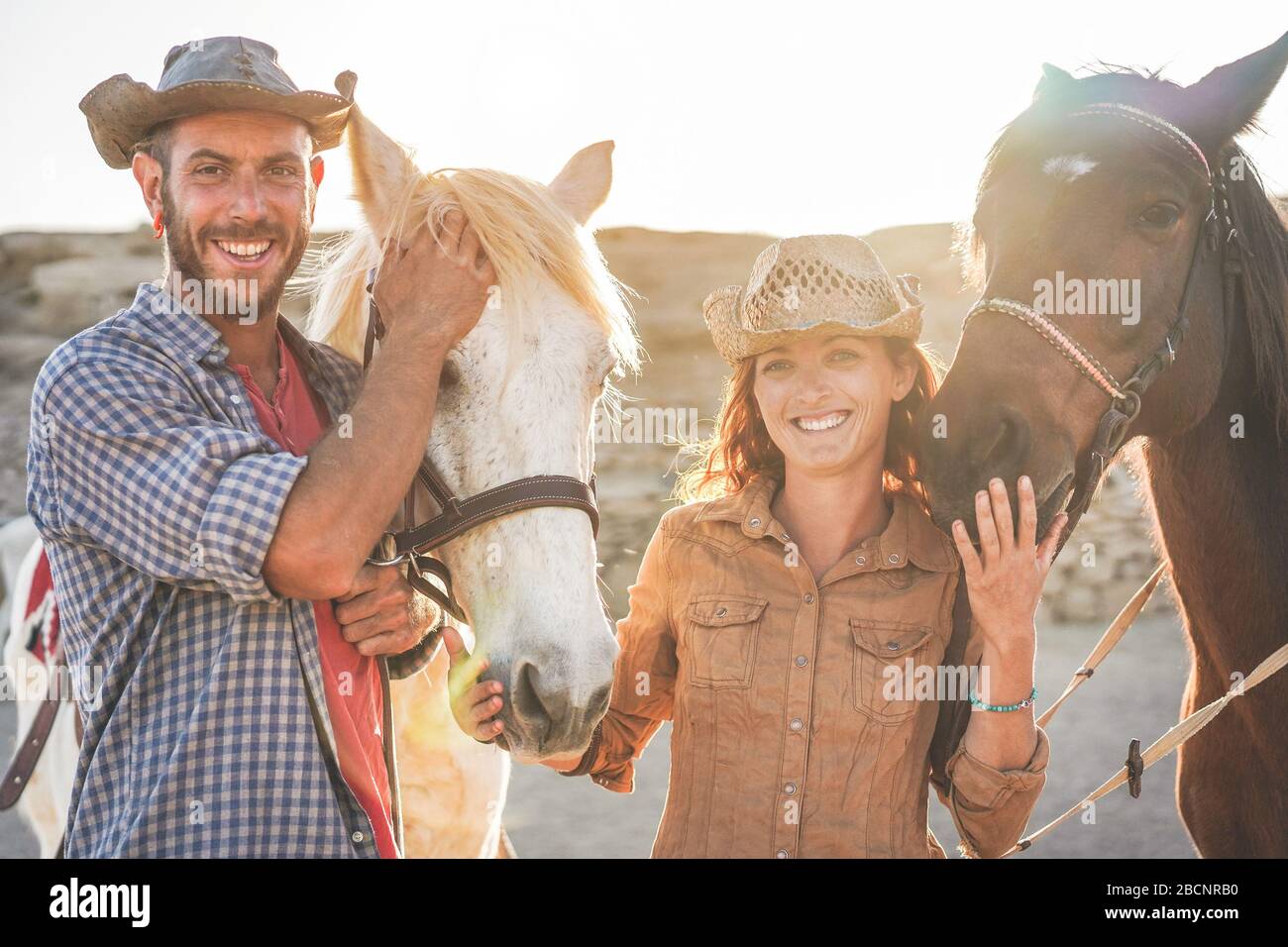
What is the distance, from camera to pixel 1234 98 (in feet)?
7.72

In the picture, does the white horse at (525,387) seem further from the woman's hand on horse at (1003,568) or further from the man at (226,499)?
the woman's hand on horse at (1003,568)

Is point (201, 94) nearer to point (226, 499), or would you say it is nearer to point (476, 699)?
point (226, 499)

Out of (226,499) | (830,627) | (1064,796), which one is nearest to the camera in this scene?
(226,499)

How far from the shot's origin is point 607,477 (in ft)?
48.2

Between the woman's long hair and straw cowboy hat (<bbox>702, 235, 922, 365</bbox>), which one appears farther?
the woman's long hair

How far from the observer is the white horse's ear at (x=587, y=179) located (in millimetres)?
A: 2520

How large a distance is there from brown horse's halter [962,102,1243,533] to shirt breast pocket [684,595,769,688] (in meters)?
0.73

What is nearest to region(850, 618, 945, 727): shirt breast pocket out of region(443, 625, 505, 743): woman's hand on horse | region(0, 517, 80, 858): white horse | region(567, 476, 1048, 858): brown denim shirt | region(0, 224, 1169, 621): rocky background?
region(567, 476, 1048, 858): brown denim shirt

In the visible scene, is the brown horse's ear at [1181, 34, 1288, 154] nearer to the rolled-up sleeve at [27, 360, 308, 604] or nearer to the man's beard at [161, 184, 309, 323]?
the man's beard at [161, 184, 309, 323]

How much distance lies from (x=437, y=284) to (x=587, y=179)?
28.3 inches

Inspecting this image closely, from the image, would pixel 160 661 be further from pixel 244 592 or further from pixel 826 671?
pixel 826 671

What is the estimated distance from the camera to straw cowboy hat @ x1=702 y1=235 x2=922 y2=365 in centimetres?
224

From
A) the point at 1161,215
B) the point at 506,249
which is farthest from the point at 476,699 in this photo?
the point at 1161,215
